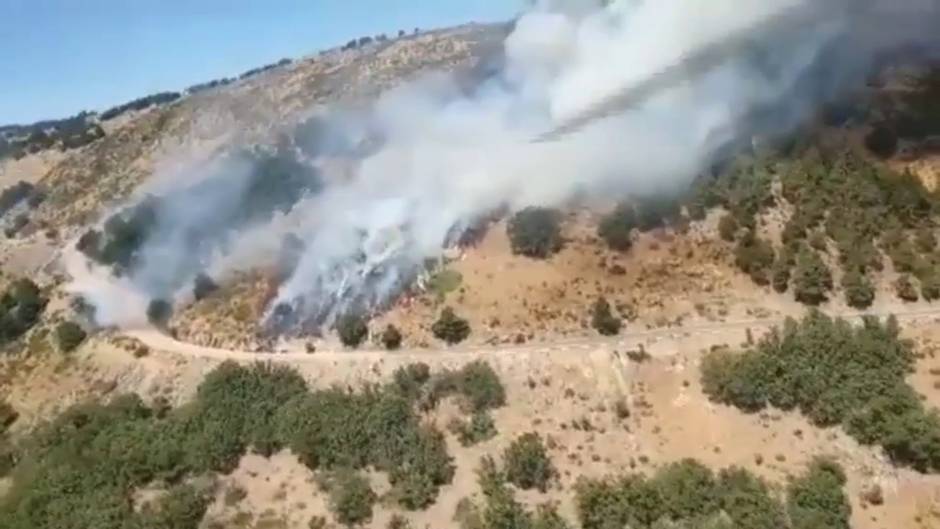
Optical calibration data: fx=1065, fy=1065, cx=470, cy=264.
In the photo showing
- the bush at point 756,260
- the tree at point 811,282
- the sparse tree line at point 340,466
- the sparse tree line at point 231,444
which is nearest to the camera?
the sparse tree line at point 340,466

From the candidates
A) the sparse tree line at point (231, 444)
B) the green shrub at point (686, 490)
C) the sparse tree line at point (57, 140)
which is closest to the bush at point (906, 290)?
the green shrub at point (686, 490)

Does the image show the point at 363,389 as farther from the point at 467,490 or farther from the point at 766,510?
the point at 766,510

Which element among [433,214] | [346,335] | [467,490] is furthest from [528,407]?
[433,214]

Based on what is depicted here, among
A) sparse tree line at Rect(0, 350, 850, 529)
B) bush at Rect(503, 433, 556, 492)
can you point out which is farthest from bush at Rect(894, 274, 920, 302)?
bush at Rect(503, 433, 556, 492)

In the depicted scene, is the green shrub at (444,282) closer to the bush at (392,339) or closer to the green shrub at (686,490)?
the bush at (392,339)

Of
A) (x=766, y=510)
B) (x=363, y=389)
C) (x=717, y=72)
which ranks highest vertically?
(x=717, y=72)
